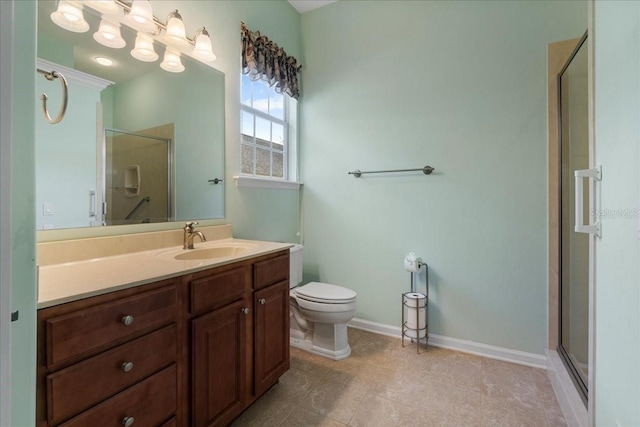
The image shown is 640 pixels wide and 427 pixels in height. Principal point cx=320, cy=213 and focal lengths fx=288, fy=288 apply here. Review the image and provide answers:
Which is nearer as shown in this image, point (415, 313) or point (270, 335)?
Answer: point (270, 335)

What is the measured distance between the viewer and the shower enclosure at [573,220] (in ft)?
5.16

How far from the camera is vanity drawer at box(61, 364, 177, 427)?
0.85 meters

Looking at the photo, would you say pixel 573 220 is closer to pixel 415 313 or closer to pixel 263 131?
pixel 415 313

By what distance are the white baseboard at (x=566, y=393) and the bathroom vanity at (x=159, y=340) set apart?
146 cm

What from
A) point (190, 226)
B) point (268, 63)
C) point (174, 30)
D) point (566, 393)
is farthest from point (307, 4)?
point (566, 393)

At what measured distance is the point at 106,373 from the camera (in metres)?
0.87

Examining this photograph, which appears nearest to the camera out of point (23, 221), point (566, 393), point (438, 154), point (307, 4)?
point (23, 221)

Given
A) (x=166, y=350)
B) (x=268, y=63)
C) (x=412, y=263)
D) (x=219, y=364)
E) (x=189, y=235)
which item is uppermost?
(x=268, y=63)

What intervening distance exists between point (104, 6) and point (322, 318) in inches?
81.8

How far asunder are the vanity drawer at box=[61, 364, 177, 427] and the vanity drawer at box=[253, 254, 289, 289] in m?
0.52

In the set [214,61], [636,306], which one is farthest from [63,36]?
[636,306]

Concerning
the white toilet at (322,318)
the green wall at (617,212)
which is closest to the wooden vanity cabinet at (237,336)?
the white toilet at (322,318)

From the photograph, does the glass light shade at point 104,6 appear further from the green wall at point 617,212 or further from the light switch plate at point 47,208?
the green wall at point 617,212

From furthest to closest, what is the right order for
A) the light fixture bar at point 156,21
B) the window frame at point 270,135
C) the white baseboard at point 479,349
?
the window frame at point 270,135, the white baseboard at point 479,349, the light fixture bar at point 156,21
